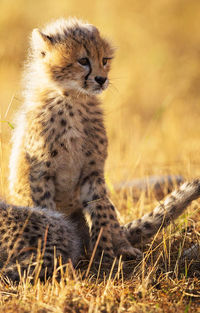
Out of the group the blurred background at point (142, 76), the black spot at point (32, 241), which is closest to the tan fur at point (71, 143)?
the blurred background at point (142, 76)

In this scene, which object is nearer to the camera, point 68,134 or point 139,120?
point 68,134

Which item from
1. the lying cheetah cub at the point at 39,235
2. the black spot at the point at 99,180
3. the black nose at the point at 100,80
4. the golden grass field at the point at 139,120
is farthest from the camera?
the black spot at the point at 99,180

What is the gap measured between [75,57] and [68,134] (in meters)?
0.56

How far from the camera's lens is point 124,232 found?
3762 millimetres

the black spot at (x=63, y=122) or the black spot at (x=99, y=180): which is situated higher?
the black spot at (x=63, y=122)

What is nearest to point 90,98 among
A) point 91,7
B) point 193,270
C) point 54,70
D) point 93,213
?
point 54,70

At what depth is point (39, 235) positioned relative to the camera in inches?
116

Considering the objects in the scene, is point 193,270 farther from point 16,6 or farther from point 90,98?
point 16,6

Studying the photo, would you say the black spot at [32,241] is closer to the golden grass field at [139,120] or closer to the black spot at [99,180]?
the golden grass field at [139,120]

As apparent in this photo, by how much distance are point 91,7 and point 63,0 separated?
2.23 ft

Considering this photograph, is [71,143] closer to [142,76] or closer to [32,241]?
[32,241]

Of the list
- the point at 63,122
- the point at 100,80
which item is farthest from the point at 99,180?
the point at 100,80

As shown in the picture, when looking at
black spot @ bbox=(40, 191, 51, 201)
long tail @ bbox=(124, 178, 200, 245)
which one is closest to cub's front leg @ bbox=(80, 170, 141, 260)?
long tail @ bbox=(124, 178, 200, 245)

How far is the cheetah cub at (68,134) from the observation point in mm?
3455
